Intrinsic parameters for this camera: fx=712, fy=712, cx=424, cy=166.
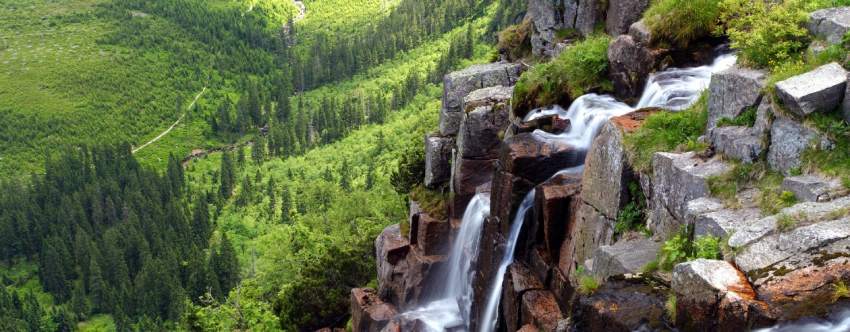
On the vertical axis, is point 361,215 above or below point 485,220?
below

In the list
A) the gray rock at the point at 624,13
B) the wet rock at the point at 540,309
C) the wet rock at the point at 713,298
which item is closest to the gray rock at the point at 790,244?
the wet rock at the point at 713,298

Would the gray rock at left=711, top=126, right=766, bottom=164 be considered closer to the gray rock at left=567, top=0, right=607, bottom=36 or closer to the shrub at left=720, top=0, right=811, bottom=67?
the shrub at left=720, top=0, right=811, bottom=67

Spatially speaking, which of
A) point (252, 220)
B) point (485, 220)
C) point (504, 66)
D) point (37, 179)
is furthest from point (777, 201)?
point (37, 179)

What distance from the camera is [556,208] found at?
24328 millimetres

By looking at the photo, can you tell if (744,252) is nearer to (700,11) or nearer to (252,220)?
(700,11)

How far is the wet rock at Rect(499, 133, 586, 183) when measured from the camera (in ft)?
85.1

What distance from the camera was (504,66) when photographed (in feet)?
134

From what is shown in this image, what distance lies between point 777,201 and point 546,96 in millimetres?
15320

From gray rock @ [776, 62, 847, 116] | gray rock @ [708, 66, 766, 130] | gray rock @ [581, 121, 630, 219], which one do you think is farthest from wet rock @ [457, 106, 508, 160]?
gray rock @ [776, 62, 847, 116]

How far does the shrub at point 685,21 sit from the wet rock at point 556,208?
6941 mm

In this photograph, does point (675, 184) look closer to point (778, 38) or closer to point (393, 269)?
point (778, 38)

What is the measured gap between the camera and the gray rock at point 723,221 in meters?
15.5

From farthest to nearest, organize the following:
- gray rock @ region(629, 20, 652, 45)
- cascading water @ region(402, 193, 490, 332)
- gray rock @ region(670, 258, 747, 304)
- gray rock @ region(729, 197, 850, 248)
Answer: cascading water @ region(402, 193, 490, 332)
gray rock @ region(629, 20, 652, 45)
gray rock @ region(729, 197, 850, 248)
gray rock @ region(670, 258, 747, 304)

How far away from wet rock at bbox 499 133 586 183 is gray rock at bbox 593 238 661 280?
6867mm
